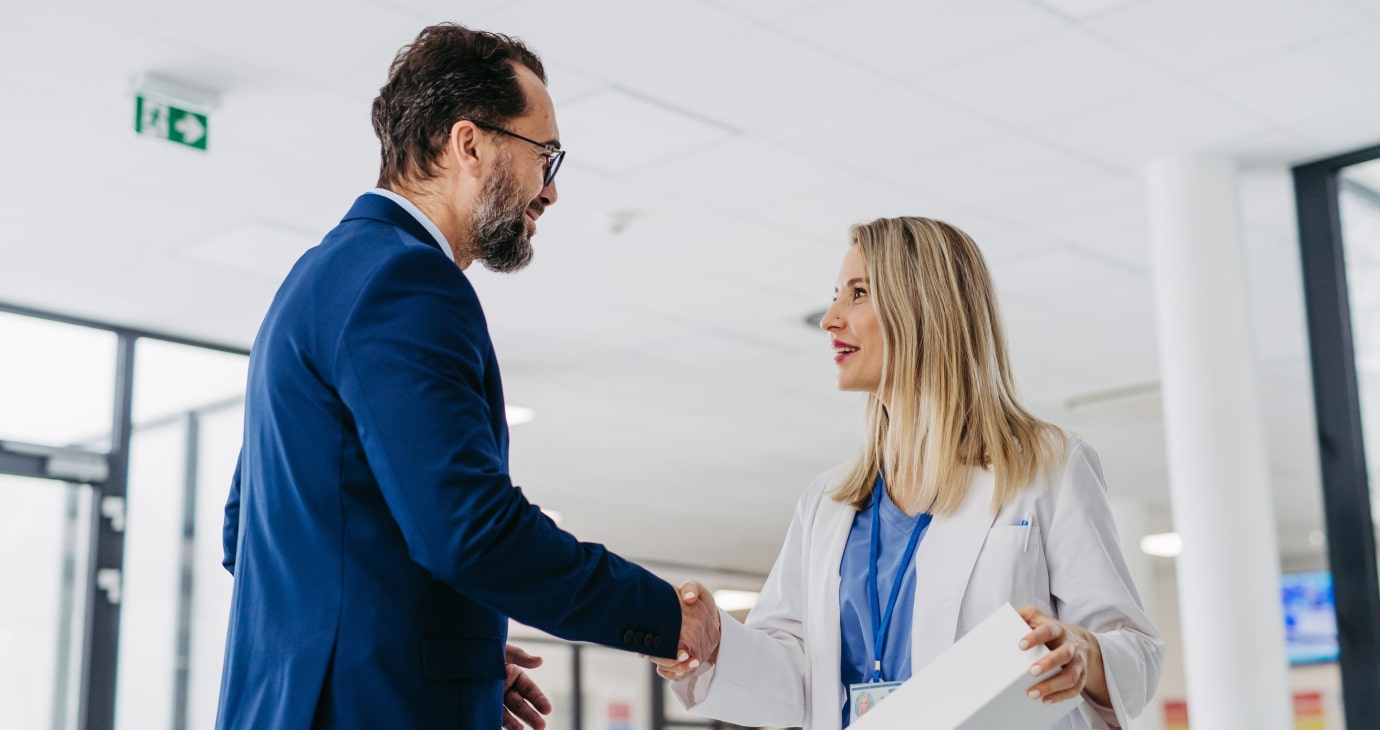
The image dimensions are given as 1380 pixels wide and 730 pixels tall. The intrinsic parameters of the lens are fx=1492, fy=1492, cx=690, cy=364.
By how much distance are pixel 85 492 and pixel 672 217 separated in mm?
3195

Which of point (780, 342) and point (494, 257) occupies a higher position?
point (780, 342)

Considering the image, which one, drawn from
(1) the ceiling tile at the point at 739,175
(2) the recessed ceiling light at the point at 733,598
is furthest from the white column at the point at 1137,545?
(1) the ceiling tile at the point at 739,175

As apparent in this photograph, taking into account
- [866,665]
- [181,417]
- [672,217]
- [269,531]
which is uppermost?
[672,217]

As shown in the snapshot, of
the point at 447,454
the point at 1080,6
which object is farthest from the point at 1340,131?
the point at 447,454

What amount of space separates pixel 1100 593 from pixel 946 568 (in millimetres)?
220

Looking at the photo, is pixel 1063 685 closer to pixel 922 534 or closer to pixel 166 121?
pixel 922 534

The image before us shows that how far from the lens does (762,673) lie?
2.26 metres

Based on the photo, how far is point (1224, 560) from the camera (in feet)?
15.6

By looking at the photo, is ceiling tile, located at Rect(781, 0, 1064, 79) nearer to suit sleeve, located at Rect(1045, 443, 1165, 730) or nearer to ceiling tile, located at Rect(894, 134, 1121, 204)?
ceiling tile, located at Rect(894, 134, 1121, 204)

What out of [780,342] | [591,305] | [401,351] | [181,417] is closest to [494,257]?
[401,351]

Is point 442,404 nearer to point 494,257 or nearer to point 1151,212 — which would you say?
point 494,257

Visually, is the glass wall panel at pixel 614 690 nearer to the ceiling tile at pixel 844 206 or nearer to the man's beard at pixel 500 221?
the ceiling tile at pixel 844 206

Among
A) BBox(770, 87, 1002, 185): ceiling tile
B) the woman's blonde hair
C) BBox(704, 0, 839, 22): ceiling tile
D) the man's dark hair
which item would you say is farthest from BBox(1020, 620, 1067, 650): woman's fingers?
BBox(770, 87, 1002, 185): ceiling tile

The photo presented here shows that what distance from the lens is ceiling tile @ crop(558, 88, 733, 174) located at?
4.61m
